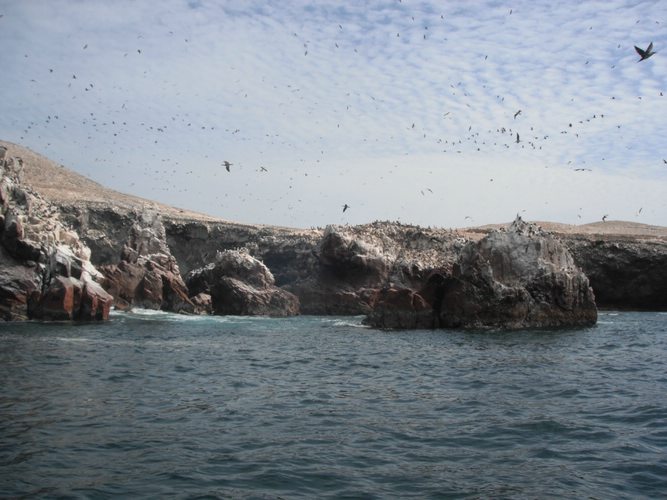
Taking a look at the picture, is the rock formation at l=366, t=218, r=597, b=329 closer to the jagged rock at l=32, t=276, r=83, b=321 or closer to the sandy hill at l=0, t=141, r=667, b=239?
the jagged rock at l=32, t=276, r=83, b=321

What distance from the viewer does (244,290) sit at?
155 ft

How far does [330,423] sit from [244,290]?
1412 inches

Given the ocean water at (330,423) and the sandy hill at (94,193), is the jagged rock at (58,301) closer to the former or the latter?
the ocean water at (330,423)

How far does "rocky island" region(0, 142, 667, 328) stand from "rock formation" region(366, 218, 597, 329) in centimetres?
6

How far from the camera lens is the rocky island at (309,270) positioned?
109 feet

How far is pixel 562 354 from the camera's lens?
21.6 metres

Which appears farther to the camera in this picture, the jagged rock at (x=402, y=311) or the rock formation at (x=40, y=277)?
the jagged rock at (x=402, y=311)

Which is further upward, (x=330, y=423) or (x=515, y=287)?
(x=515, y=287)

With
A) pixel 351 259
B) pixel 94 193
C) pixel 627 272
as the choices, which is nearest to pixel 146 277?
pixel 351 259

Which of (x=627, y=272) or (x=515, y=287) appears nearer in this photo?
(x=515, y=287)

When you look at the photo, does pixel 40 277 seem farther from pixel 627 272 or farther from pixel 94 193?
pixel 94 193

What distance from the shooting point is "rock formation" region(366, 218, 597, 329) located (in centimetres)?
3334

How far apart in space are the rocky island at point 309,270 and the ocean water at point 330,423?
10.9 m

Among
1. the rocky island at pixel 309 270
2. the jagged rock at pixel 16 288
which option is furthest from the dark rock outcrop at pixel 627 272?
the jagged rock at pixel 16 288
